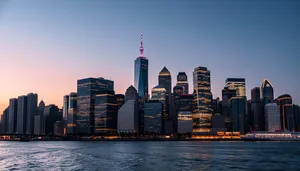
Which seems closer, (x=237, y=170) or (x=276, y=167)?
(x=237, y=170)

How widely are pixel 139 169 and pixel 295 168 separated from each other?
1416 inches

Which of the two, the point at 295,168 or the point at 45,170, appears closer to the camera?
the point at 45,170

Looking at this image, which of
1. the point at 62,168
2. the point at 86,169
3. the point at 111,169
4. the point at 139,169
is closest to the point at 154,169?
the point at 139,169

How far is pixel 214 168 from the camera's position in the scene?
8044cm

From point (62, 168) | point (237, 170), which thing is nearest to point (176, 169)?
point (237, 170)

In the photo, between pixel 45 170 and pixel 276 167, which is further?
pixel 276 167

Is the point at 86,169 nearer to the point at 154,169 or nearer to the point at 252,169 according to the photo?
the point at 154,169

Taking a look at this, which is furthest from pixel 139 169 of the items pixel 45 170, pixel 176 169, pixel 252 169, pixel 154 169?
pixel 252 169

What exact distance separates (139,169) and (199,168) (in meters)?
13.6

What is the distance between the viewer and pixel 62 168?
260 ft

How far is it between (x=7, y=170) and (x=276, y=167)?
61.6 metres

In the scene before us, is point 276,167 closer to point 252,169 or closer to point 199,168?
point 252,169

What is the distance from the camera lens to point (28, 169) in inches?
3088

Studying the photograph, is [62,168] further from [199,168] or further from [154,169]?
[199,168]
